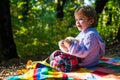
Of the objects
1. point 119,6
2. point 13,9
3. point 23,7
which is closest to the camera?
point 119,6

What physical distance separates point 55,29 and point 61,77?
10.7 metres

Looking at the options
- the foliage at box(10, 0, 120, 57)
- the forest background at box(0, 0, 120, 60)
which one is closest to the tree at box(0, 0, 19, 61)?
the forest background at box(0, 0, 120, 60)

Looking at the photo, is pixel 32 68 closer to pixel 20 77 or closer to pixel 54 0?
pixel 20 77

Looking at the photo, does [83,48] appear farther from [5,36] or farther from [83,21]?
[5,36]

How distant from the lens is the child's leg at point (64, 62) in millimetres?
5254

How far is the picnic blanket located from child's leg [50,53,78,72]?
0.10 m

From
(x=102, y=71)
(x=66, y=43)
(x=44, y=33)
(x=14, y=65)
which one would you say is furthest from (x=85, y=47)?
(x=44, y=33)

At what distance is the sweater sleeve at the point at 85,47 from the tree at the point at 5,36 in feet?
12.5

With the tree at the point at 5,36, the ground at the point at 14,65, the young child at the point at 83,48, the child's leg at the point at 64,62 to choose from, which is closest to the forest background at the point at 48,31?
the tree at the point at 5,36

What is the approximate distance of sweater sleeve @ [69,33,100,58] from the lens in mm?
5195

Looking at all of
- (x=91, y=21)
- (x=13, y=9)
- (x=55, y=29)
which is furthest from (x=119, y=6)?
(x=91, y=21)

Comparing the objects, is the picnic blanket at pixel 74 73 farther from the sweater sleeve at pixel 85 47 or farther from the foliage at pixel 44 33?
the foliage at pixel 44 33

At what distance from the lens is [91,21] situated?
5453mm

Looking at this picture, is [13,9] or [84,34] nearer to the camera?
[84,34]
